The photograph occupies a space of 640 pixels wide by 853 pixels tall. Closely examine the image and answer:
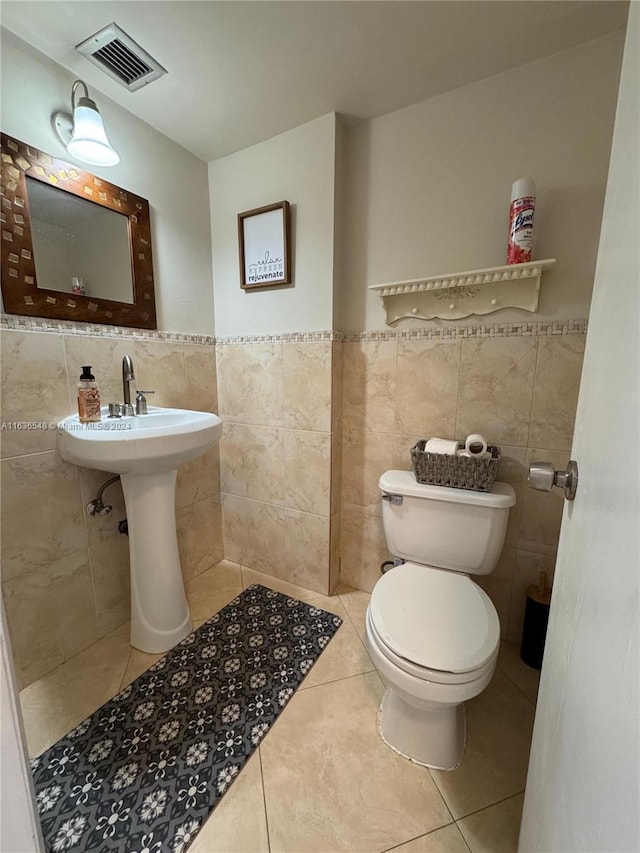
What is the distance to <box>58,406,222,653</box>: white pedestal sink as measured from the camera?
3.37 feet

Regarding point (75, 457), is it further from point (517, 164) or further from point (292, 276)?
point (517, 164)

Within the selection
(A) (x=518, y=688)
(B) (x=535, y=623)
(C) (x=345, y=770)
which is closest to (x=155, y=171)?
(C) (x=345, y=770)

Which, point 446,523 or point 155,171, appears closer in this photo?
point 446,523

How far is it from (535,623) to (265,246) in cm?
189

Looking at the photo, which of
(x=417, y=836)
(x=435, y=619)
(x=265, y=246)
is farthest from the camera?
(x=265, y=246)

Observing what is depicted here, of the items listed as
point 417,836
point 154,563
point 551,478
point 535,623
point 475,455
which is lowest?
point 417,836

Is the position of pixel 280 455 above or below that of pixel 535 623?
above

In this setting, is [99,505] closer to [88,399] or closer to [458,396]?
[88,399]

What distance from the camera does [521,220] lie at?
3.59ft

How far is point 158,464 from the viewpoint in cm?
109

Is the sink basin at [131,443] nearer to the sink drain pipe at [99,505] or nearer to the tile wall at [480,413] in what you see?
the sink drain pipe at [99,505]

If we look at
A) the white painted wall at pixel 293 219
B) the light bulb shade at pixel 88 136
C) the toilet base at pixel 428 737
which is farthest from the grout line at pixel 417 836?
the light bulb shade at pixel 88 136

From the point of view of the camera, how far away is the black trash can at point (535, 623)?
123 cm

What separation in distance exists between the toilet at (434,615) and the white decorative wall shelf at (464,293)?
65cm
